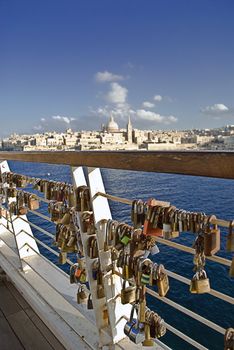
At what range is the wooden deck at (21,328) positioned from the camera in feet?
4.36

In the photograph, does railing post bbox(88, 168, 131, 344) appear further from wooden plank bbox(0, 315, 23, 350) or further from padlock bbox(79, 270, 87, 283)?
wooden plank bbox(0, 315, 23, 350)

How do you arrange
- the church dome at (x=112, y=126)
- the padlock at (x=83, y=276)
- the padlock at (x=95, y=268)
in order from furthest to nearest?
the church dome at (x=112, y=126) → the padlock at (x=83, y=276) → the padlock at (x=95, y=268)

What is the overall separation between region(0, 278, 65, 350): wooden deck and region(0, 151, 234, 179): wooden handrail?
101 cm

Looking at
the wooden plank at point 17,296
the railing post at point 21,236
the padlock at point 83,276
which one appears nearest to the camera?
the padlock at point 83,276

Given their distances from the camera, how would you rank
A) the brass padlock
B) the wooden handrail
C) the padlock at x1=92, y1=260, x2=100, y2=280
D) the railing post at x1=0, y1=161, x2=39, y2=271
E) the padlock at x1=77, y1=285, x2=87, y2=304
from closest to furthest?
1. the wooden handrail
2. the brass padlock
3. the padlock at x1=92, y1=260, x2=100, y2=280
4. the padlock at x1=77, y1=285, x2=87, y2=304
5. the railing post at x1=0, y1=161, x2=39, y2=271

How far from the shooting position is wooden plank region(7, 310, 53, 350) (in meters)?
1.33

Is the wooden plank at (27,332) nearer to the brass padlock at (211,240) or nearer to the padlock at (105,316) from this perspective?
the padlock at (105,316)

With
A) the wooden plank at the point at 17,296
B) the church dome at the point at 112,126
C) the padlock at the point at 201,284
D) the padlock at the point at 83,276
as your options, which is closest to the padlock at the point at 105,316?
the padlock at the point at 83,276

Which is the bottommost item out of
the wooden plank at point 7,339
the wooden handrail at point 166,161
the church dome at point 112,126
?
the wooden plank at point 7,339

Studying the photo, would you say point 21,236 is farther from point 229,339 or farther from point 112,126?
point 112,126

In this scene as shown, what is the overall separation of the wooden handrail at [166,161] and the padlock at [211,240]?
0.20m

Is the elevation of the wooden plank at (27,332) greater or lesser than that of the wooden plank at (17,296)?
lesser

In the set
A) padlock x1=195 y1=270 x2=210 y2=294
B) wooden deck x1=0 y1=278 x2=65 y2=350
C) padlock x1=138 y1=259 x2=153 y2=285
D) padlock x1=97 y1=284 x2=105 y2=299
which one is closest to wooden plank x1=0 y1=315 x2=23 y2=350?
wooden deck x1=0 y1=278 x2=65 y2=350

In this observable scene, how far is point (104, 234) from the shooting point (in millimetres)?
945
